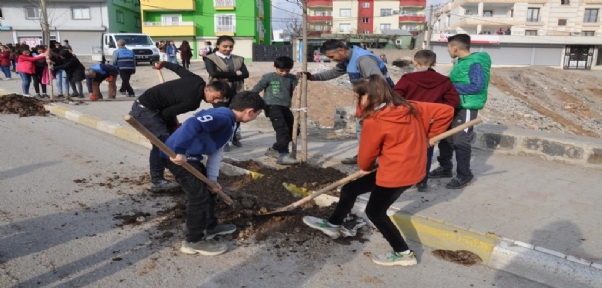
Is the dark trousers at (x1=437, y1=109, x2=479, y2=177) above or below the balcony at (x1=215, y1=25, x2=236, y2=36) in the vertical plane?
below

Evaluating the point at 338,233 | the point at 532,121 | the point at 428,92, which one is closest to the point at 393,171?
the point at 338,233

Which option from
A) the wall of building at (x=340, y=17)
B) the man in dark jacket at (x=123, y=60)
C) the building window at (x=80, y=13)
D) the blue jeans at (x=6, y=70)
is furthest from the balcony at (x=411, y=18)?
the man in dark jacket at (x=123, y=60)

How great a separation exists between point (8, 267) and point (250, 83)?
46.7ft

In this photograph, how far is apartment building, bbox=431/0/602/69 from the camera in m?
45.7

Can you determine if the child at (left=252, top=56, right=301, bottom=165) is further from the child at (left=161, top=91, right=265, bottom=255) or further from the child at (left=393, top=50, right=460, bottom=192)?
the child at (left=161, top=91, right=265, bottom=255)

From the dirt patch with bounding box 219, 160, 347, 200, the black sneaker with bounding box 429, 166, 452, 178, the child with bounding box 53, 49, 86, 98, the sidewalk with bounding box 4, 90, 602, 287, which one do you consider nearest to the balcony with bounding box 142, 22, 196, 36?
the child with bounding box 53, 49, 86, 98

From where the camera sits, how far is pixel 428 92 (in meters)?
4.69

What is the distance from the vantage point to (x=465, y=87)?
4.91 m

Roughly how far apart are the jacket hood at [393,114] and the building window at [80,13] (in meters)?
44.0

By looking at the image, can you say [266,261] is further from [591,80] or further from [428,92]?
[591,80]

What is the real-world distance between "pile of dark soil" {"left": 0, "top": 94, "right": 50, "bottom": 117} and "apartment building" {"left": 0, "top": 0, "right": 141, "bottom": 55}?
33.4m

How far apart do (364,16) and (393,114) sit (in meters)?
67.4

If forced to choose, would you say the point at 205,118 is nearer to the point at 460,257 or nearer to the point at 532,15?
the point at 460,257

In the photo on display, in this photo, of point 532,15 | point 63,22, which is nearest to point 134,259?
point 63,22
